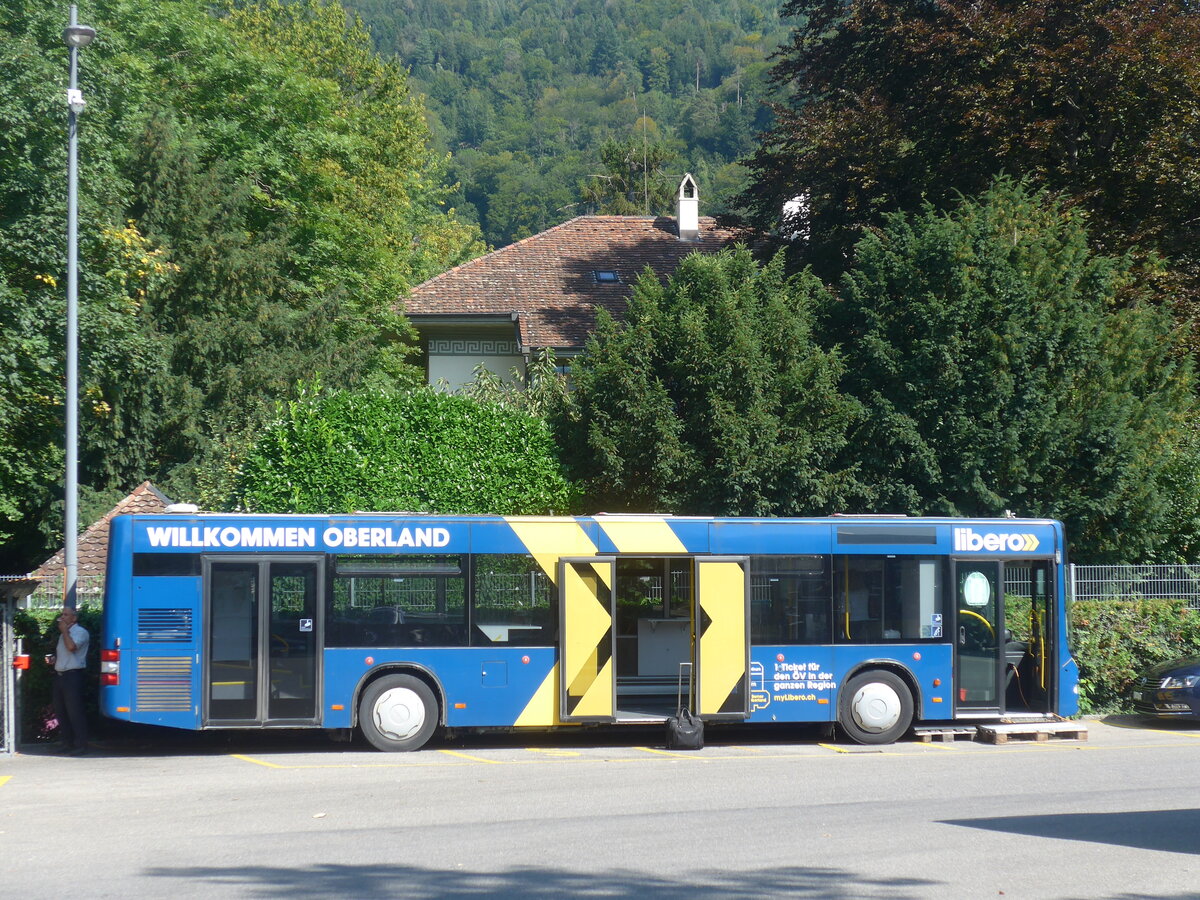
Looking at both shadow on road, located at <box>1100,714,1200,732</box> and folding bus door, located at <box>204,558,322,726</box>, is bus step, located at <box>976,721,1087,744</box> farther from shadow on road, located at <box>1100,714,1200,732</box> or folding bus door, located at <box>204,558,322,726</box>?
folding bus door, located at <box>204,558,322,726</box>

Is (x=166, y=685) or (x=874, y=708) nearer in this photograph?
(x=166, y=685)

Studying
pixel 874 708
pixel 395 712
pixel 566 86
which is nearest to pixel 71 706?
pixel 395 712

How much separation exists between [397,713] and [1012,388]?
12199 millimetres

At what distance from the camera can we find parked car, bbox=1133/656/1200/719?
17391 millimetres

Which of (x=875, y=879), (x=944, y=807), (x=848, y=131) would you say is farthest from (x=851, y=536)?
(x=848, y=131)

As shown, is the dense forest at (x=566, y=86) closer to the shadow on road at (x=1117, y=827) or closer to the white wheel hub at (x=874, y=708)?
the white wheel hub at (x=874, y=708)

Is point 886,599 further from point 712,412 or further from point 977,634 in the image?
point 712,412

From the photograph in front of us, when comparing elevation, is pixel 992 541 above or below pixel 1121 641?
above

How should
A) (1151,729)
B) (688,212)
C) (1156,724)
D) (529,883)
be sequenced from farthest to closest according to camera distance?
(688,212) < (1156,724) < (1151,729) < (529,883)

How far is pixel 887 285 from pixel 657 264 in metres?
14.3

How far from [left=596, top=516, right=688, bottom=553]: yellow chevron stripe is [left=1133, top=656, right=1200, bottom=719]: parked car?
24.6ft

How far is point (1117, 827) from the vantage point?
10.3m

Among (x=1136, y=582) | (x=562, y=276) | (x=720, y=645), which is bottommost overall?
(x=720, y=645)

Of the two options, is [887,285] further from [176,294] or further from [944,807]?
[176,294]
